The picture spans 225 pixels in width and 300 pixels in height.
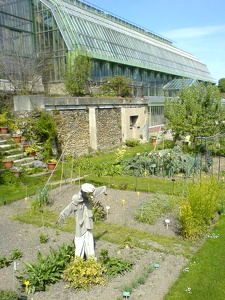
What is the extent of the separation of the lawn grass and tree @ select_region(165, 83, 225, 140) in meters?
9.72

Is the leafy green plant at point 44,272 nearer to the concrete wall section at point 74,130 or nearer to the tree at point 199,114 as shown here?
the concrete wall section at point 74,130

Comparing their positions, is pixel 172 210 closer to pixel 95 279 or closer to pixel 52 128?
pixel 95 279

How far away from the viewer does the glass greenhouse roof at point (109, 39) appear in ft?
68.6

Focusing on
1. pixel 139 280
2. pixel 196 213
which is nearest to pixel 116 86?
pixel 196 213

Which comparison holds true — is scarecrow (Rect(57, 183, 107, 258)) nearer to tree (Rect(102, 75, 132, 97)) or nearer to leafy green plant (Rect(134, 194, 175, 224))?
leafy green plant (Rect(134, 194, 175, 224))

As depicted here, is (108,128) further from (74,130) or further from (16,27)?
(16,27)

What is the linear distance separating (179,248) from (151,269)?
114 cm

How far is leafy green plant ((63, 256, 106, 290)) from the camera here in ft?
16.0

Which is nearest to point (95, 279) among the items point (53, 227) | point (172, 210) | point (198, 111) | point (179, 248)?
point (179, 248)

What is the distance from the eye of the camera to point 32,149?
12.9 meters

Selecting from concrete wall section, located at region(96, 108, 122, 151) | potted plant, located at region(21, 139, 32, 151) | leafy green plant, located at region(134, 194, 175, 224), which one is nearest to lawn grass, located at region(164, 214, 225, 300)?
leafy green plant, located at region(134, 194, 175, 224)

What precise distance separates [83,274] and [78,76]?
14.7 metres

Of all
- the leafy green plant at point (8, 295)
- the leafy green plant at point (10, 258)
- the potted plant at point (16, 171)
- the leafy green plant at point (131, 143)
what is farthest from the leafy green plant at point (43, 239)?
the leafy green plant at point (131, 143)

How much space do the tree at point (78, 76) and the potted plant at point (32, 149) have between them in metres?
5.70
